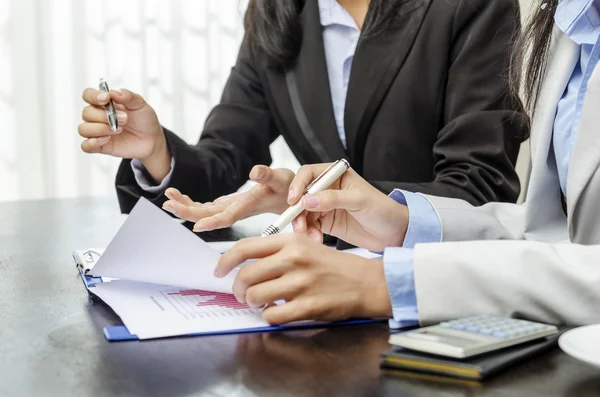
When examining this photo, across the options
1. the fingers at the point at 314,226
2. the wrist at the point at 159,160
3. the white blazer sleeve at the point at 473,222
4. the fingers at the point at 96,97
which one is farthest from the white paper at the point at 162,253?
the wrist at the point at 159,160

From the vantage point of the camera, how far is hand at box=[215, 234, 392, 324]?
28.1 inches

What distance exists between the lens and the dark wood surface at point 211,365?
1.79 ft

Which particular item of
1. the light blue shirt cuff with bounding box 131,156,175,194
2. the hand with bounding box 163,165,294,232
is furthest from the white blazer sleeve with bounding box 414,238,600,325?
the light blue shirt cuff with bounding box 131,156,175,194

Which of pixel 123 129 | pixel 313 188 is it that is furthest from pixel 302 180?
pixel 123 129

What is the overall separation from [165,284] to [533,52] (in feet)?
1.96

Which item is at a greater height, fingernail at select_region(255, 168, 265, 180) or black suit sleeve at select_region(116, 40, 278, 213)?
fingernail at select_region(255, 168, 265, 180)

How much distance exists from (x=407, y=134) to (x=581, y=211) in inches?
24.4

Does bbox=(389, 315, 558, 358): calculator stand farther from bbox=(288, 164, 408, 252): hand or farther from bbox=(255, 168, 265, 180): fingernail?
bbox=(255, 168, 265, 180): fingernail

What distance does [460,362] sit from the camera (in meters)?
0.56

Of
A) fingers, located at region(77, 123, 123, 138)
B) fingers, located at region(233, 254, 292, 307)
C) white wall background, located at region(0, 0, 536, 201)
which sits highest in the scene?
fingers, located at region(233, 254, 292, 307)

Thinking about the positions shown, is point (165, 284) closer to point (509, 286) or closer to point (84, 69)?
point (509, 286)

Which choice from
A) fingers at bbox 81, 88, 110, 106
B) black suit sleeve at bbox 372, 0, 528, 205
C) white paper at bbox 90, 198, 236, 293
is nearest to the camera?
white paper at bbox 90, 198, 236, 293

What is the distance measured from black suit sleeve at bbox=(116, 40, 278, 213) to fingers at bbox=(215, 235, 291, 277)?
2.44 feet

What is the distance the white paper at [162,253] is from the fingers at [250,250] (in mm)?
31
